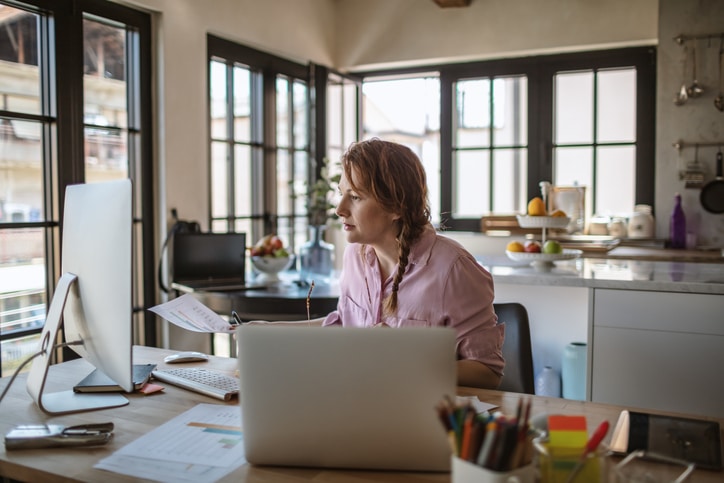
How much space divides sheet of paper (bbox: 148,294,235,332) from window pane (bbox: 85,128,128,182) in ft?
5.61

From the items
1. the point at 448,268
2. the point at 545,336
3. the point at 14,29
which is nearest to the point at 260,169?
the point at 14,29

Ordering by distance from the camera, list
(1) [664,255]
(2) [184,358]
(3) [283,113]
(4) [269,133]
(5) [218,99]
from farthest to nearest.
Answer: (3) [283,113]
(4) [269,133]
(5) [218,99]
(1) [664,255]
(2) [184,358]

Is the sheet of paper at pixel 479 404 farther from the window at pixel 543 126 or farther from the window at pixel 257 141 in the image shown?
the window at pixel 543 126

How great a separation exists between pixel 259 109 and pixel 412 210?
2.83 metres

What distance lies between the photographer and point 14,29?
2.84 m

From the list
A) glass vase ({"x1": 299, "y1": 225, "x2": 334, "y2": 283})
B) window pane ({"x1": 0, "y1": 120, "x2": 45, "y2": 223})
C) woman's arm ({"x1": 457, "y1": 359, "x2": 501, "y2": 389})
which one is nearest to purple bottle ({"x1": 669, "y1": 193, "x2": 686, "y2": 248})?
glass vase ({"x1": 299, "y1": 225, "x2": 334, "y2": 283})

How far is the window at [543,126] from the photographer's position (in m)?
4.64

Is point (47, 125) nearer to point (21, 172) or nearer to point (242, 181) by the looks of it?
point (21, 172)

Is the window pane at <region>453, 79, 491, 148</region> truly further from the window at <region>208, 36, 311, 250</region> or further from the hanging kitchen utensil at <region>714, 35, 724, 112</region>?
the hanging kitchen utensil at <region>714, 35, 724, 112</region>

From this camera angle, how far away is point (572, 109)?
498cm

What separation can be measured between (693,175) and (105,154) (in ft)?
11.4

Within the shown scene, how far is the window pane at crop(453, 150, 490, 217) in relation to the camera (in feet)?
16.9

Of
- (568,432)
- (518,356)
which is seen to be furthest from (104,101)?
(568,432)

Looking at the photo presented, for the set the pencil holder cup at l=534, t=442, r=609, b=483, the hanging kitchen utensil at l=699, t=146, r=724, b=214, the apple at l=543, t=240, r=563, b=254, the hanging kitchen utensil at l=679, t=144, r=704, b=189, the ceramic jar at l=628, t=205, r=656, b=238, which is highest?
the hanging kitchen utensil at l=679, t=144, r=704, b=189
